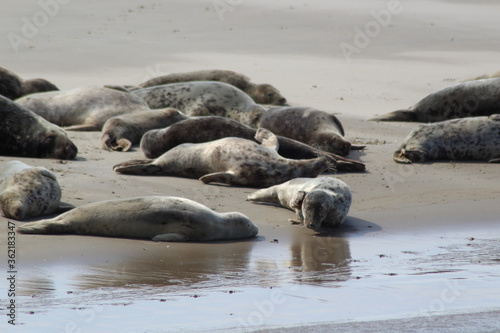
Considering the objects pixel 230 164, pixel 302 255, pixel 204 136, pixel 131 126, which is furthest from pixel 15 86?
pixel 302 255

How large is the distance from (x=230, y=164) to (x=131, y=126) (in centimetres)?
222

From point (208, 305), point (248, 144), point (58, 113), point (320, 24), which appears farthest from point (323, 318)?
point (320, 24)

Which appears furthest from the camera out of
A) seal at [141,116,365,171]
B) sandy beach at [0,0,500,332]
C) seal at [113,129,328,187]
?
seal at [141,116,365,171]

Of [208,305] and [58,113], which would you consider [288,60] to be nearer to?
[58,113]

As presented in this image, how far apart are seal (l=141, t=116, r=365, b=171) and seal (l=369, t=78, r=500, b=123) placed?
3072 millimetres

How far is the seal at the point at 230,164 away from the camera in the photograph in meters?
7.11

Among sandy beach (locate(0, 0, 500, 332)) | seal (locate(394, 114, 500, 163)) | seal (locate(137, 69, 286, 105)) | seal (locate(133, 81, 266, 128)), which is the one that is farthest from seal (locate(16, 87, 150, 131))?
seal (locate(394, 114, 500, 163))

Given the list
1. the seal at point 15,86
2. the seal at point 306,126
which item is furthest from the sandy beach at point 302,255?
the seal at point 15,86

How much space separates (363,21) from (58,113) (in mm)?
12584

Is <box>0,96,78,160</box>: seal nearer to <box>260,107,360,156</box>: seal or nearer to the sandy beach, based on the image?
the sandy beach

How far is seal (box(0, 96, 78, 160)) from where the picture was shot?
25.7 feet

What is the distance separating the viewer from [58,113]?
402 inches

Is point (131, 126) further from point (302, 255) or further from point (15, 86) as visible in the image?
point (302, 255)

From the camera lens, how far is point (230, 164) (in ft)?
23.8
